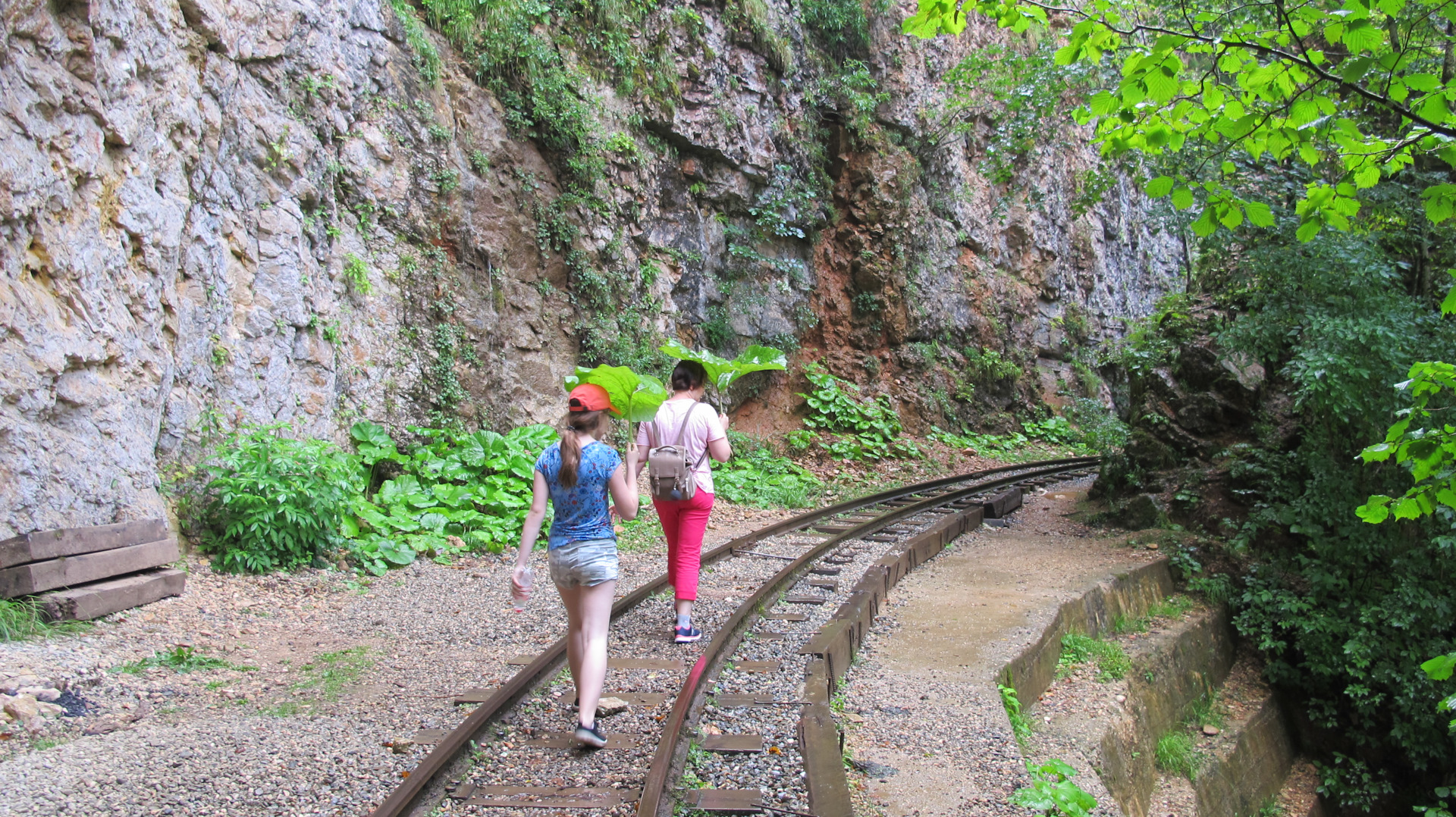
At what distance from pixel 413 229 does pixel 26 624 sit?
7048 millimetres

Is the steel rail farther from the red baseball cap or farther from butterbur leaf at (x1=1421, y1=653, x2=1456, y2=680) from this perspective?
butterbur leaf at (x1=1421, y1=653, x2=1456, y2=680)

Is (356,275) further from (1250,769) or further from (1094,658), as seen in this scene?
(1250,769)

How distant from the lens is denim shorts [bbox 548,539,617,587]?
4.00 metres

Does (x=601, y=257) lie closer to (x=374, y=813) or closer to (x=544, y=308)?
(x=544, y=308)

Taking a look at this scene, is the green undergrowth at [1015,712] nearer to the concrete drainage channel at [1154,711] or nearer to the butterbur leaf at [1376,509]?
the concrete drainage channel at [1154,711]

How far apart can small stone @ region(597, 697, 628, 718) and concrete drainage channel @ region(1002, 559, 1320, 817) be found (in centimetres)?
276

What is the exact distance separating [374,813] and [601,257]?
452 inches

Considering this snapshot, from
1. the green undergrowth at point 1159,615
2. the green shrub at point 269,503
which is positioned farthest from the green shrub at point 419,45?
the green undergrowth at point 1159,615

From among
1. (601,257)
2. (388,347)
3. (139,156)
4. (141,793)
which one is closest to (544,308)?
(601,257)

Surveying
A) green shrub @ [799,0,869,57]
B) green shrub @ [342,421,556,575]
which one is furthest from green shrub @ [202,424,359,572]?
green shrub @ [799,0,869,57]

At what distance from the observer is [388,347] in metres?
10.6

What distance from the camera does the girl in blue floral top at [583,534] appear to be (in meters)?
3.99

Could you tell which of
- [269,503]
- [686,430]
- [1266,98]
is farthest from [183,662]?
[1266,98]

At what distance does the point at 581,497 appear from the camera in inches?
159
